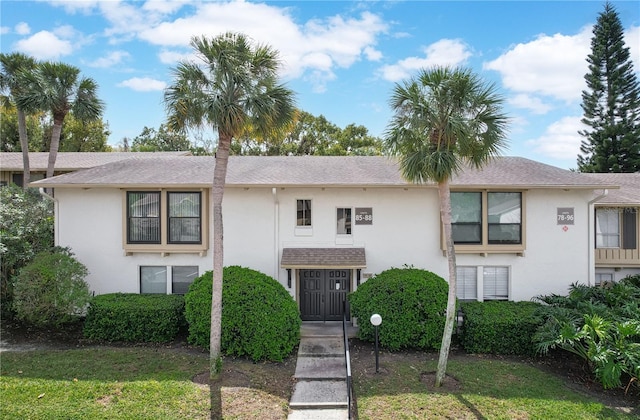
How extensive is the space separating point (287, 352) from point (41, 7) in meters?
12.6

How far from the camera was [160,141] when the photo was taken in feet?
160

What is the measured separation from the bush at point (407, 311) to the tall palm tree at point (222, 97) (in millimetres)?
4291

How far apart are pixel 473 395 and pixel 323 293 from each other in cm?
577

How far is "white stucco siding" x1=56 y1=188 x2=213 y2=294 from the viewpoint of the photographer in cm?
1257

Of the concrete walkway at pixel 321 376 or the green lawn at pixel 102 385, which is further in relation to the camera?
the concrete walkway at pixel 321 376

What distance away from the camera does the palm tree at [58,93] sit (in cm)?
1566

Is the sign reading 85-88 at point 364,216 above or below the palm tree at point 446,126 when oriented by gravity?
below

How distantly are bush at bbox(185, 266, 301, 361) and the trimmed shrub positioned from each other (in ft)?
16.5

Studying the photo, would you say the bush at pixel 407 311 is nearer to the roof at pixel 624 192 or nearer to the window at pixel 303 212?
the window at pixel 303 212

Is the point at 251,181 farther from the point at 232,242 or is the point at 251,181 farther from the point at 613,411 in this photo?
the point at 613,411

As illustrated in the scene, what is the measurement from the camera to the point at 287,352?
999cm

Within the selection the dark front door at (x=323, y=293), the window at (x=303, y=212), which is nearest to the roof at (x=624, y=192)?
the dark front door at (x=323, y=293)

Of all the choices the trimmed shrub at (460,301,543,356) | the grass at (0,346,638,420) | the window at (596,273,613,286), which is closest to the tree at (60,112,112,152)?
the grass at (0,346,638,420)

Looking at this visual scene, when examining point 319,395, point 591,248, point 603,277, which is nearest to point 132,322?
point 319,395
